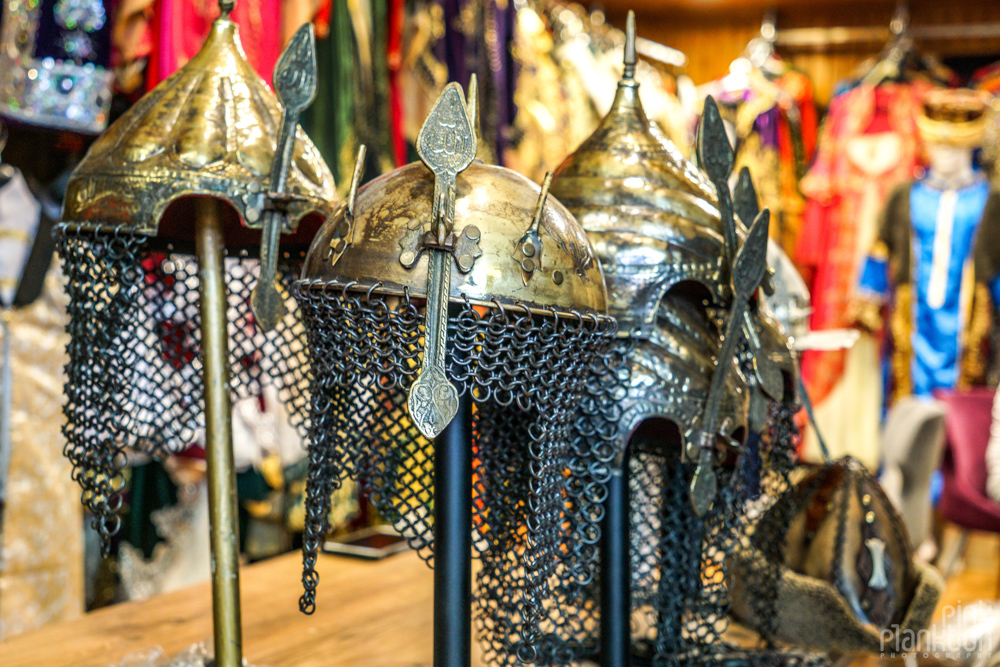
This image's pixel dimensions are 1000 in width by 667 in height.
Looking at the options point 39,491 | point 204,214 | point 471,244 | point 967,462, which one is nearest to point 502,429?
point 471,244

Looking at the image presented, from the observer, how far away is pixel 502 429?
811mm

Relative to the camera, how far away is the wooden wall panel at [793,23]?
4.07 metres

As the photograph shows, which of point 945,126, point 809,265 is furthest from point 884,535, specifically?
point 809,265

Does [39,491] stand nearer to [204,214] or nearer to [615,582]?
[204,214]

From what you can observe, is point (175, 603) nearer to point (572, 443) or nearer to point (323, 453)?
point (323, 453)

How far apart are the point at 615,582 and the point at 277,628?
438 millimetres

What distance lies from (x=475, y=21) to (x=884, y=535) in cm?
186

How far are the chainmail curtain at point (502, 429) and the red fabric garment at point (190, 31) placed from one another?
1.02 m

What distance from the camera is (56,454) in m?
1.81

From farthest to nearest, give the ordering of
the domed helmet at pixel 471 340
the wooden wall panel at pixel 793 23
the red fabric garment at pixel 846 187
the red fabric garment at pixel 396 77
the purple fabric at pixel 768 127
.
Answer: the wooden wall panel at pixel 793 23
the purple fabric at pixel 768 127
the red fabric garment at pixel 846 187
the red fabric garment at pixel 396 77
the domed helmet at pixel 471 340

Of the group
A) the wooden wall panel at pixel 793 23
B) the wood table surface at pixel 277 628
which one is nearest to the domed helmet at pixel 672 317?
the wood table surface at pixel 277 628

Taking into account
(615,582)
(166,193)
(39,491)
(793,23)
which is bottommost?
(39,491)

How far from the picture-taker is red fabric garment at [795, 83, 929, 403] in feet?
12.5

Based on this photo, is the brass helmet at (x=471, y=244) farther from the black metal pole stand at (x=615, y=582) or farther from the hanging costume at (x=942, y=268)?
the hanging costume at (x=942, y=268)
